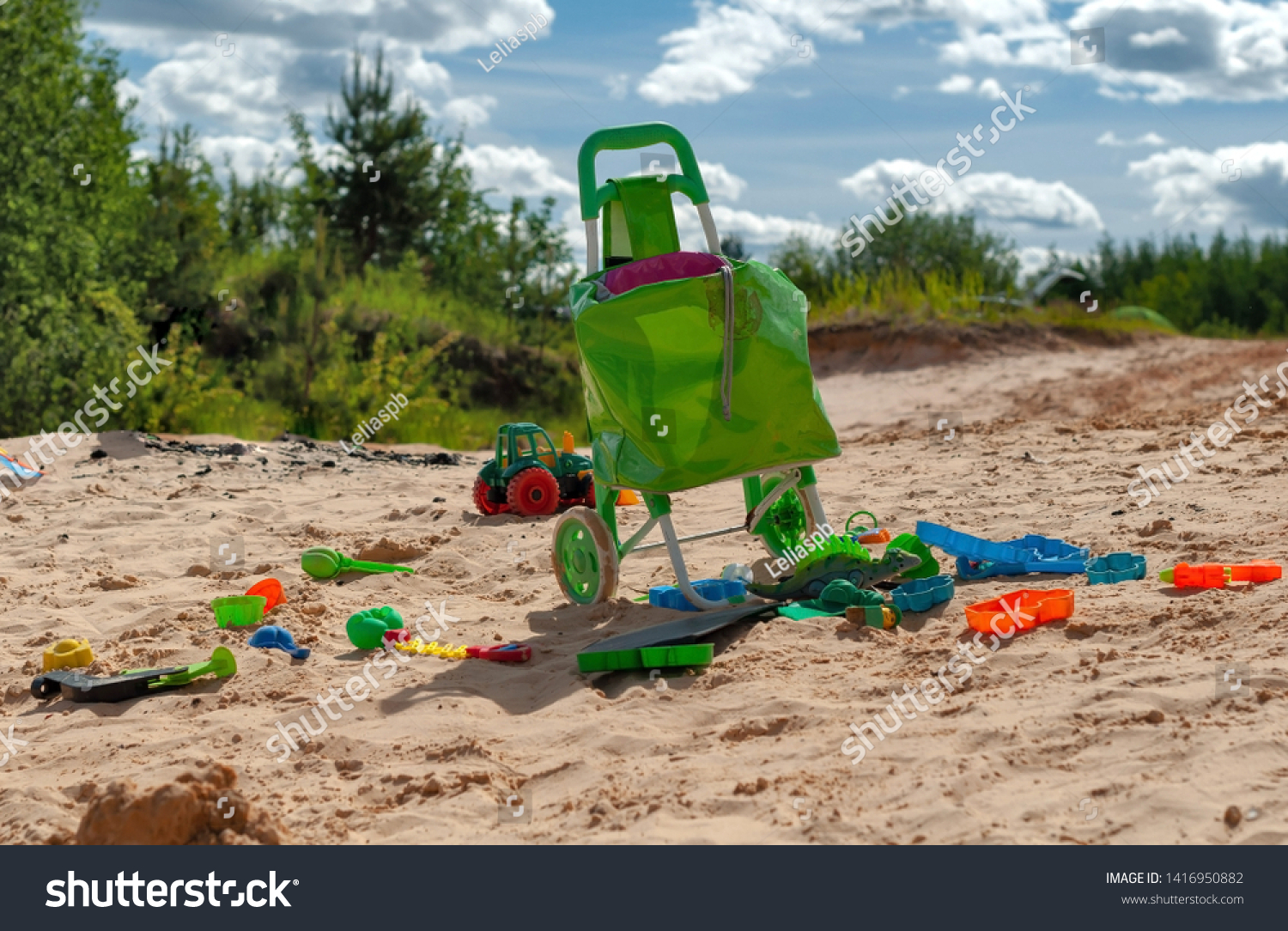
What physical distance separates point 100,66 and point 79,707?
1276 cm

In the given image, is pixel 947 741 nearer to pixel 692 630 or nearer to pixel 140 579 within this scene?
pixel 692 630

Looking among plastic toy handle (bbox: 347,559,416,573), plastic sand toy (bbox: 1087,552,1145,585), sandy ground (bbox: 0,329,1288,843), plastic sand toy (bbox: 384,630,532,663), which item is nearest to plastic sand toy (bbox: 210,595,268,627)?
sandy ground (bbox: 0,329,1288,843)

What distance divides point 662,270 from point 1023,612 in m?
1.94

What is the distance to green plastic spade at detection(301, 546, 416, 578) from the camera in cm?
557

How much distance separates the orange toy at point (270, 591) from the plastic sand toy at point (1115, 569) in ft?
11.6

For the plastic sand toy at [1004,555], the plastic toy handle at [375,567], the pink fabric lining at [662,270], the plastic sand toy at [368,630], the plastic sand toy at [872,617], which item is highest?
the pink fabric lining at [662,270]

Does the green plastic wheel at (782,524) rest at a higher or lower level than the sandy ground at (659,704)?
higher

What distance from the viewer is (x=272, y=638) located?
4.46 m

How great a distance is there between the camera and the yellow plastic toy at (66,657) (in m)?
4.32

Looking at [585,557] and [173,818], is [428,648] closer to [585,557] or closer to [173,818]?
[585,557]

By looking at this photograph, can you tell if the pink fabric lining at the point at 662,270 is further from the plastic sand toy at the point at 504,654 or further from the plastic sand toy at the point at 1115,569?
the plastic sand toy at the point at 1115,569

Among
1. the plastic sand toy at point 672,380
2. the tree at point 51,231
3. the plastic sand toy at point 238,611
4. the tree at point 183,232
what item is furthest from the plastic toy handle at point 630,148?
the tree at point 183,232

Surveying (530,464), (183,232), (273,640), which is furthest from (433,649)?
(183,232)

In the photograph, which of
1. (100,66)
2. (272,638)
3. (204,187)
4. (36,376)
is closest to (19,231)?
(36,376)
